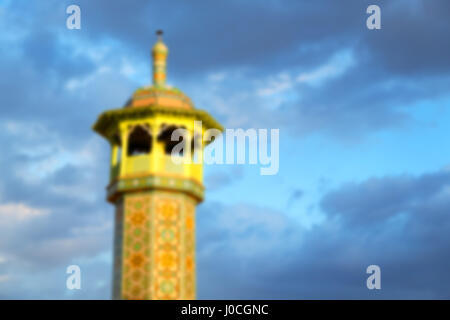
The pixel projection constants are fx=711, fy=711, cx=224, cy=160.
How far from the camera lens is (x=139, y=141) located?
30750 mm

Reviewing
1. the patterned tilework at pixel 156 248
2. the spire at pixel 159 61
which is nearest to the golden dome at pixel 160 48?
the spire at pixel 159 61

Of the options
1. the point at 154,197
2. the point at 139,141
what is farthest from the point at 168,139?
the point at 154,197

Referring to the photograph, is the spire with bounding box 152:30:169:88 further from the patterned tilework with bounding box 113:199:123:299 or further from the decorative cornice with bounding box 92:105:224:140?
the patterned tilework with bounding box 113:199:123:299

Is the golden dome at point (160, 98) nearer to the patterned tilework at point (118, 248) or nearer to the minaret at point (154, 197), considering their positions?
the minaret at point (154, 197)

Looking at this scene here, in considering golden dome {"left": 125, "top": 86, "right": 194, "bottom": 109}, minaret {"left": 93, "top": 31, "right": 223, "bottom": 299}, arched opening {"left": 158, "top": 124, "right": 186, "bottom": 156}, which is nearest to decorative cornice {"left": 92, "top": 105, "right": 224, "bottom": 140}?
minaret {"left": 93, "top": 31, "right": 223, "bottom": 299}

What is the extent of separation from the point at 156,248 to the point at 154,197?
77.3 inches

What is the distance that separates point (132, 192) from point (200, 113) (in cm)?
411

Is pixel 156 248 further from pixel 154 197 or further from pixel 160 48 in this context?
pixel 160 48

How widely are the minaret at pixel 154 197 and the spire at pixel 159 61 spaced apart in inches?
20.7
